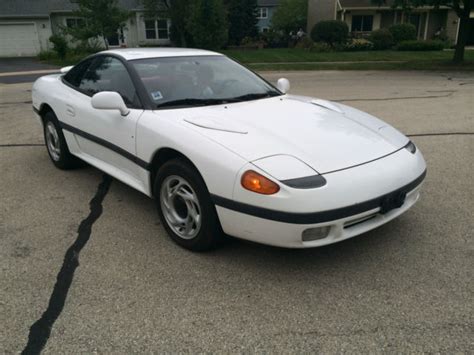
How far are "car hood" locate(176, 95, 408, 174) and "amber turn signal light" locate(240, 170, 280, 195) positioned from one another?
0.12 meters

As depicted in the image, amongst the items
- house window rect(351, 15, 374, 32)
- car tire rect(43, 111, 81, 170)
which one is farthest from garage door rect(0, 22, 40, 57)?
car tire rect(43, 111, 81, 170)

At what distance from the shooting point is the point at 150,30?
34.6m

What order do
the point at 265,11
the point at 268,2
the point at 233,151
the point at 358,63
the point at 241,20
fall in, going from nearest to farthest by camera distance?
the point at 233,151, the point at 358,63, the point at 241,20, the point at 268,2, the point at 265,11

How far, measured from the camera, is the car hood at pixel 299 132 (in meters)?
3.02

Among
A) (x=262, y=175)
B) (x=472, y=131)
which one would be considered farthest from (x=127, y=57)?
(x=472, y=131)

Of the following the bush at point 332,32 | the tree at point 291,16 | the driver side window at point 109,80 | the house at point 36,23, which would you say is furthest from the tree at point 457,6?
the house at point 36,23

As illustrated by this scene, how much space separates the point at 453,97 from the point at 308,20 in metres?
28.3

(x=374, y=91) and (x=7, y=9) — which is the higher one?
(x=7, y=9)

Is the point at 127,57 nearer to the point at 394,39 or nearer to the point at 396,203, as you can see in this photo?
the point at 396,203

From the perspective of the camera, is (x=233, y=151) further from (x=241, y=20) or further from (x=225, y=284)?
(x=241, y=20)

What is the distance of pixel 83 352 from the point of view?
238 cm

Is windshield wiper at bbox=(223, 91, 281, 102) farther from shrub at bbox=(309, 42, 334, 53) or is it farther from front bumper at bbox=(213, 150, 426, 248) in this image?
shrub at bbox=(309, 42, 334, 53)

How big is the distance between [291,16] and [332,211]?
36988 mm

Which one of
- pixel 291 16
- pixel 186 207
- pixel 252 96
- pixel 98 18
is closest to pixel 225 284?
pixel 186 207
